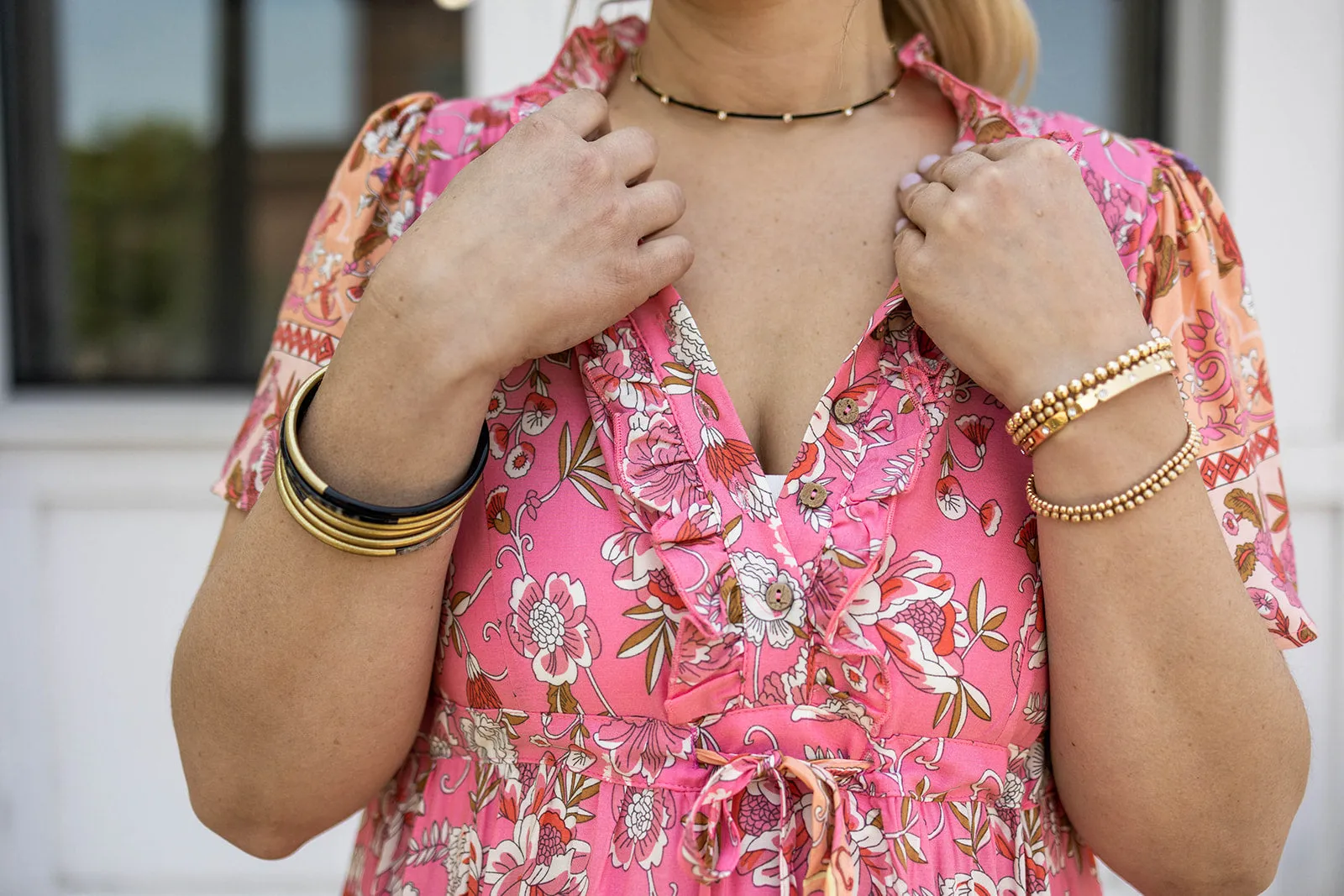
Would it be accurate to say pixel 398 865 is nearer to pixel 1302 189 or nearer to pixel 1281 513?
pixel 1281 513

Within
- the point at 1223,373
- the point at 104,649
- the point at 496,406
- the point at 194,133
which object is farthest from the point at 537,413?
the point at 194,133

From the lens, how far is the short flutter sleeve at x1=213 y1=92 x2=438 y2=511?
0.94 m

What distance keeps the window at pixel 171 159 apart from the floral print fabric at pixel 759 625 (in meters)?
1.85

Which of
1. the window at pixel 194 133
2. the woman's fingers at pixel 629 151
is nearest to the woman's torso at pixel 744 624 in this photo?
the woman's fingers at pixel 629 151

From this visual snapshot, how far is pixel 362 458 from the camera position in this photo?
766mm

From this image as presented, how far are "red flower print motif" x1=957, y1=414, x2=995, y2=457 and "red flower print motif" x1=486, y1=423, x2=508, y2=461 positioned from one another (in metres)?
0.36

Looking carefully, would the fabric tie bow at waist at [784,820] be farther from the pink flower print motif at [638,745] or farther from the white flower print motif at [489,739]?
the white flower print motif at [489,739]

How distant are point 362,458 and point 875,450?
384 mm

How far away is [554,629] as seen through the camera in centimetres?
81

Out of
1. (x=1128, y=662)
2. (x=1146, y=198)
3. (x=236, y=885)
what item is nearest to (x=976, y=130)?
(x=1146, y=198)

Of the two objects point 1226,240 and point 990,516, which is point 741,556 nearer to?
point 990,516

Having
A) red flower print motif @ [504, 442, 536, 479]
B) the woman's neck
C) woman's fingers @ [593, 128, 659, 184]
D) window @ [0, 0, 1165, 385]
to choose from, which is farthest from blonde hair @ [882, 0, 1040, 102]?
window @ [0, 0, 1165, 385]

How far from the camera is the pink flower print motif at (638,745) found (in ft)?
2.71

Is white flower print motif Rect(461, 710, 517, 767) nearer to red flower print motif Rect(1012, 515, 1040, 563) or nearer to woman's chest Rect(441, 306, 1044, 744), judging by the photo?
woman's chest Rect(441, 306, 1044, 744)
